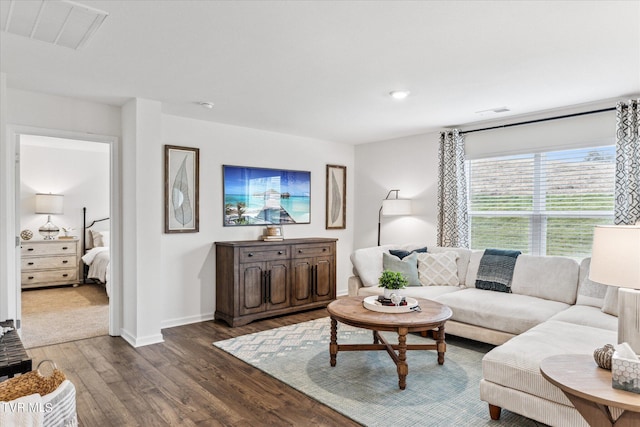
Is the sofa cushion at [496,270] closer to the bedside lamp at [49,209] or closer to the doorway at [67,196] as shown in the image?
the doorway at [67,196]

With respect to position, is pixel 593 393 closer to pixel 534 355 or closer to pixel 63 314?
pixel 534 355

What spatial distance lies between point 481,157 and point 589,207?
1295 millimetres

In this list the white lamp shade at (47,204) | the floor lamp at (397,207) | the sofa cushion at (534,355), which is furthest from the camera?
the white lamp shade at (47,204)

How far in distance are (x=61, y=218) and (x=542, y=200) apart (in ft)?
25.3

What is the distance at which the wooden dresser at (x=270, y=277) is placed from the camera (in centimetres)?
454

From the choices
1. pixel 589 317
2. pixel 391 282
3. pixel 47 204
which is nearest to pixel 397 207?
pixel 391 282

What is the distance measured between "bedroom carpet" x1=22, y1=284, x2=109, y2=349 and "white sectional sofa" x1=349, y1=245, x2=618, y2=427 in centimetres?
308

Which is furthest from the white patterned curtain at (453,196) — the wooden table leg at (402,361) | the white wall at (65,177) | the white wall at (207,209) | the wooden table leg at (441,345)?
the white wall at (65,177)

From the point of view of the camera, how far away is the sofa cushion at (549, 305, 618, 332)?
2.97 m

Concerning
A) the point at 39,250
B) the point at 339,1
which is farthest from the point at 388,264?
the point at 39,250

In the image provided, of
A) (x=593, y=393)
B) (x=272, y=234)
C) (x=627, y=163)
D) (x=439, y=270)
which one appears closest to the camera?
(x=593, y=393)

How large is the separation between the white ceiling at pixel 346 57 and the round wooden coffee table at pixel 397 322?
1.91 m

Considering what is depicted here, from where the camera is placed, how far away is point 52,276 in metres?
6.66

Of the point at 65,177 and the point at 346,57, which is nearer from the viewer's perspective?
the point at 346,57
